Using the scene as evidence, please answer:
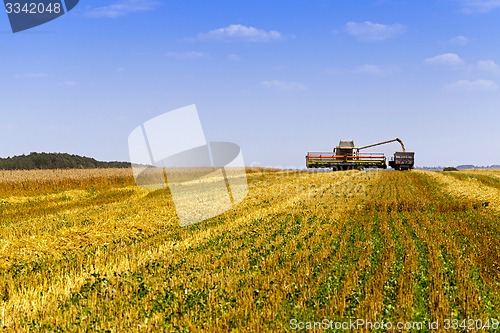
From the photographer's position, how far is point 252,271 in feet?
35.9

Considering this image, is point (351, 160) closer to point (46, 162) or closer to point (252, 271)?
point (252, 271)

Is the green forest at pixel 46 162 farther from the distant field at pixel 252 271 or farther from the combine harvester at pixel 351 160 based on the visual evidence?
the distant field at pixel 252 271

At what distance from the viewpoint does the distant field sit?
793cm

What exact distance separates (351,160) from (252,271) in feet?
168

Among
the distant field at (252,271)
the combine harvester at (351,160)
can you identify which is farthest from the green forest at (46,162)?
the distant field at (252,271)

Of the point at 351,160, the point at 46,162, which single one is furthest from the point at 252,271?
the point at 46,162

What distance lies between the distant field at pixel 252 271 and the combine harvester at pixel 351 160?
124 ft

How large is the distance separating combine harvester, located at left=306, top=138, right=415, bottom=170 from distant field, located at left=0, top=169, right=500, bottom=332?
3774 cm

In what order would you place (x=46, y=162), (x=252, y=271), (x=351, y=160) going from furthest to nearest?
(x=46, y=162) < (x=351, y=160) < (x=252, y=271)

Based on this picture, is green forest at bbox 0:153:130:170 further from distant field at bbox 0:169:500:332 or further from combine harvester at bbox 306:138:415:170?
distant field at bbox 0:169:500:332

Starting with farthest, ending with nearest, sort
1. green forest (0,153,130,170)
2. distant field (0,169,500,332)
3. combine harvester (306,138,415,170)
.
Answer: green forest (0,153,130,170)
combine harvester (306,138,415,170)
distant field (0,169,500,332)

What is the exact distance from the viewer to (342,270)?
10797 millimetres

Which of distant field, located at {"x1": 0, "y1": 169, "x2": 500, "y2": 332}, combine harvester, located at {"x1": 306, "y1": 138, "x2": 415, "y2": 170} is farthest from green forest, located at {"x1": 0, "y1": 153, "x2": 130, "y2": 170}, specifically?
distant field, located at {"x1": 0, "y1": 169, "x2": 500, "y2": 332}

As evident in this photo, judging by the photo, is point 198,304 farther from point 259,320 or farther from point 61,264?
point 61,264
